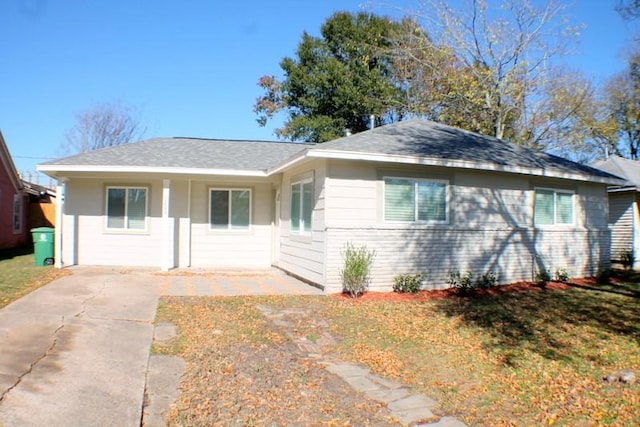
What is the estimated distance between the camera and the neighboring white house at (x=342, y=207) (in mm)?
9789

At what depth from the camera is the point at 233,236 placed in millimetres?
13180

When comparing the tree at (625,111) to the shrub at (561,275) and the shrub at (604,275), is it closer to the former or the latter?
the shrub at (604,275)

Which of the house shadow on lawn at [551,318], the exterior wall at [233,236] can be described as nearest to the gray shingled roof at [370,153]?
the exterior wall at [233,236]

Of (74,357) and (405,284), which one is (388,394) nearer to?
(74,357)

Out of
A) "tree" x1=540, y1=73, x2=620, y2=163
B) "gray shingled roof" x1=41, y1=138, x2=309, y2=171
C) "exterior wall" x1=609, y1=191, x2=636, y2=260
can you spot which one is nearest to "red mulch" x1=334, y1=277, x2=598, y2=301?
"gray shingled roof" x1=41, y1=138, x2=309, y2=171

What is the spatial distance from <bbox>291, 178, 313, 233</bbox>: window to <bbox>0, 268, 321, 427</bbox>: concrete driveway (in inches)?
63.5

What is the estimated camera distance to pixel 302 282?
35.6 ft

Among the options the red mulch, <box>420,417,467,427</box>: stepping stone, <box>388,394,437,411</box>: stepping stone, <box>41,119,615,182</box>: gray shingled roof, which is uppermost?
<box>41,119,615,182</box>: gray shingled roof

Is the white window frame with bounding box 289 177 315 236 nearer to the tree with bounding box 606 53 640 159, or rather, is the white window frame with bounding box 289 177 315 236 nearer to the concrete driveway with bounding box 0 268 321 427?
the concrete driveway with bounding box 0 268 321 427

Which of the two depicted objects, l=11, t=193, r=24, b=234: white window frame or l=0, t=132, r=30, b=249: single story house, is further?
l=11, t=193, r=24, b=234: white window frame

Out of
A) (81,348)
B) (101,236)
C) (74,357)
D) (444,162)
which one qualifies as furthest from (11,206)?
(444,162)

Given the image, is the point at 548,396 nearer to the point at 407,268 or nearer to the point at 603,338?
the point at 603,338

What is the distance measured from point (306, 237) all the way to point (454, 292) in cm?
344

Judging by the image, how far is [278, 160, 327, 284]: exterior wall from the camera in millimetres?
9734
